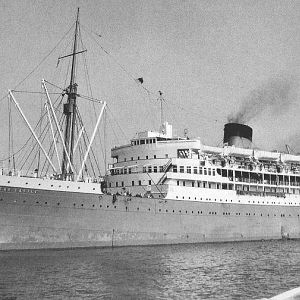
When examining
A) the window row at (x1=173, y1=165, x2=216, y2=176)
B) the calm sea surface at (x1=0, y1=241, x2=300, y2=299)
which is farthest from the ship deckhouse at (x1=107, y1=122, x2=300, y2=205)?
the calm sea surface at (x1=0, y1=241, x2=300, y2=299)

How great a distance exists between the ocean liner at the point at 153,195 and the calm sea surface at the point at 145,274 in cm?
184

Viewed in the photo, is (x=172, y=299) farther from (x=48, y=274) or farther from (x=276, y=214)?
(x=276, y=214)

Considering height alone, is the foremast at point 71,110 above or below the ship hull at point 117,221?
above

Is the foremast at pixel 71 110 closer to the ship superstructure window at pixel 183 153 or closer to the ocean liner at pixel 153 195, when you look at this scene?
the ocean liner at pixel 153 195

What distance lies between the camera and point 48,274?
1916 cm

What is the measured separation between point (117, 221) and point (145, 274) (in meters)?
10.9

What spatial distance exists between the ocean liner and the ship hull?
6cm

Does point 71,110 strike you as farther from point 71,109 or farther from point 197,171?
point 197,171

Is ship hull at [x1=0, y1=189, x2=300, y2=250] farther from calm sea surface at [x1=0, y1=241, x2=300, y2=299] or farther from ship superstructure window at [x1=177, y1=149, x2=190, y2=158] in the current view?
ship superstructure window at [x1=177, y1=149, x2=190, y2=158]

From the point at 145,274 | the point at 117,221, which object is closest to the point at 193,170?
the point at 117,221

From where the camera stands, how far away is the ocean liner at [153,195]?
2722cm

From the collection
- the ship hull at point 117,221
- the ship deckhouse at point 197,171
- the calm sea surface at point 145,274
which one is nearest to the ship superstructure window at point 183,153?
the ship deckhouse at point 197,171

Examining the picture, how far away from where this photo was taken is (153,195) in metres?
34.3

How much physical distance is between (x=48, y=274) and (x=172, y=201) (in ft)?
49.6
